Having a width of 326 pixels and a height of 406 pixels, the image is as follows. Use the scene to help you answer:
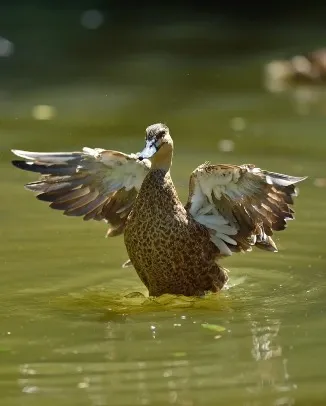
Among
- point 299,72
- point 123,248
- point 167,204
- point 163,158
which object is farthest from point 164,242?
point 299,72

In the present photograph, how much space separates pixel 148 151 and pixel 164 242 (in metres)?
0.56

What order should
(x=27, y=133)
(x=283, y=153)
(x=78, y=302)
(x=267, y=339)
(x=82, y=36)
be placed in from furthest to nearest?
1. (x=82, y=36)
2. (x=27, y=133)
3. (x=283, y=153)
4. (x=78, y=302)
5. (x=267, y=339)

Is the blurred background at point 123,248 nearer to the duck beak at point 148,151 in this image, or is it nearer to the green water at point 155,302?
the green water at point 155,302

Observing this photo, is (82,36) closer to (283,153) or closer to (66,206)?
(283,153)

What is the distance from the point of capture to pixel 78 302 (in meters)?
7.84

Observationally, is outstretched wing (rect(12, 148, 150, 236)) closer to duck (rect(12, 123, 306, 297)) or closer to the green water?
duck (rect(12, 123, 306, 297))

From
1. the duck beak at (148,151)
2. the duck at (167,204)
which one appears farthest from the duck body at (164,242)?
the duck beak at (148,151)

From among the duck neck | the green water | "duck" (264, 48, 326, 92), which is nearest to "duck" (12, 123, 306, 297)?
the duck neck

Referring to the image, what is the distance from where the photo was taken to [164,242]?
306 inches

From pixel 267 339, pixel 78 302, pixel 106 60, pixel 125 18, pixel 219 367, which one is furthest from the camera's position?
pixel 125 18

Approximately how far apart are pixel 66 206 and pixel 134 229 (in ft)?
2.08

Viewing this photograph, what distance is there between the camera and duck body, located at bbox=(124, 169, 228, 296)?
777 cm

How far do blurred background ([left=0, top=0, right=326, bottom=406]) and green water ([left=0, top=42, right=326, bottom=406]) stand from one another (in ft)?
0.05

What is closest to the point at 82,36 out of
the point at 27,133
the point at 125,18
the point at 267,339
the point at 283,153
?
the point at 125,18
